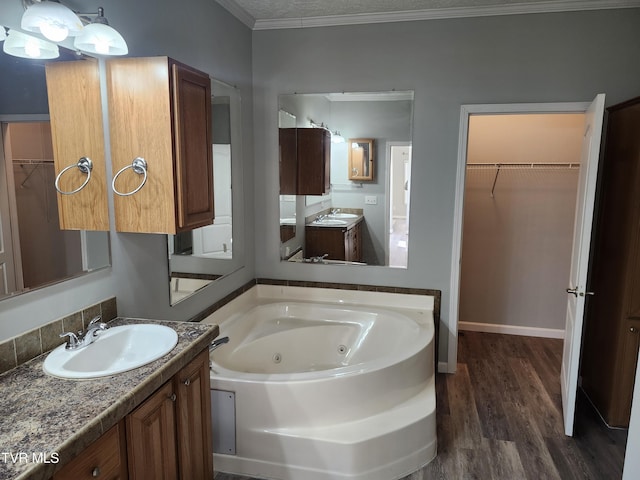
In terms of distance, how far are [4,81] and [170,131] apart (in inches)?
21.8

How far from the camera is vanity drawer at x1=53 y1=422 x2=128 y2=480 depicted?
110cm

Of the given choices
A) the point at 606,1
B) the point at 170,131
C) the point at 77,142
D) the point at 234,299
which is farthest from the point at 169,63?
the point at 606,1

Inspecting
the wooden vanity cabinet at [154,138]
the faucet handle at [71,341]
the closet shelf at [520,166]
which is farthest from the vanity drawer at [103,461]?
the closet shelf at [520,166]

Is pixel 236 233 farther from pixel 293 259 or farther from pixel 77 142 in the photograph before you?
pixel 77 142

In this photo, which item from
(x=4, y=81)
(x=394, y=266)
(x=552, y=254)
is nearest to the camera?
(x=4, y=81)

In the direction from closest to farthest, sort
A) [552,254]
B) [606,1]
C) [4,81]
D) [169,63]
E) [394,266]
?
[4,81]
[169,63]
[606,1]
[394,266]
[552,254]

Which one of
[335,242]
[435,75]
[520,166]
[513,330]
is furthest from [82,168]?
[513,330]

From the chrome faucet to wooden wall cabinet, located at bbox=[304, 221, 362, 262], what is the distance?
197 centimetres

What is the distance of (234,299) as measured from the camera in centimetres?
319

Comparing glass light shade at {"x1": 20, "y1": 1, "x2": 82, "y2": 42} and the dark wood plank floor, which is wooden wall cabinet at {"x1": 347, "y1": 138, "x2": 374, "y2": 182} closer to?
the dark wood plank floor

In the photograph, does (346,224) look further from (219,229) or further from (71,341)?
(71,341)

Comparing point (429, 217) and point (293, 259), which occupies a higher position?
point (429, 217)

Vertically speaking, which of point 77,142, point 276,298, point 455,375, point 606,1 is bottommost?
point 455,375

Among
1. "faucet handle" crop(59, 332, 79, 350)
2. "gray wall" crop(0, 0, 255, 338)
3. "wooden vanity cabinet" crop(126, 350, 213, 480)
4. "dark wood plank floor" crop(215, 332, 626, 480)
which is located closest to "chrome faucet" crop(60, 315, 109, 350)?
"faucet handle" crop(59, 332, 79, 350)
